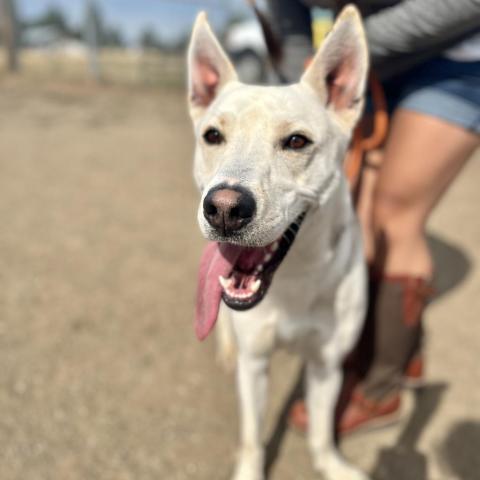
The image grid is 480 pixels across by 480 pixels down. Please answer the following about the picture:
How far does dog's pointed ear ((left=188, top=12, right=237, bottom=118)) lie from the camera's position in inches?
80.2

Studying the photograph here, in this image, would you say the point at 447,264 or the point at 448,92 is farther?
the point at 447,264

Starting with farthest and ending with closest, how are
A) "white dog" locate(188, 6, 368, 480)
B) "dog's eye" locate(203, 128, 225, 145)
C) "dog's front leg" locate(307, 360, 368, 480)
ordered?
"dog's front leg" locate(307, 360, 368, 480) < "dog's eye" locate(203, 128, 225, 145) < "white dog" locate(188, 6, 368, 480)

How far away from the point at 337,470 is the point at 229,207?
1.45 metres

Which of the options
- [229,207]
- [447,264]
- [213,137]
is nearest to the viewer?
[229,207]

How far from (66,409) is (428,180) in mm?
1978

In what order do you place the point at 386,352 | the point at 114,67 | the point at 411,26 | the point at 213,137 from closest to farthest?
1. the point at 213,137
2. the point at 411,26
3. the point at 386,352
4. the point at 114,67

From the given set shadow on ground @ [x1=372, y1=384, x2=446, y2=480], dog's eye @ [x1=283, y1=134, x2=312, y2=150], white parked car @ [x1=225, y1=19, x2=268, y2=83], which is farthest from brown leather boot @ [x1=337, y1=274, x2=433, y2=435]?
white parked car @ [x1=225, y1=19, x2=268, y2=83]

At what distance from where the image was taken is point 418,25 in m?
2.01

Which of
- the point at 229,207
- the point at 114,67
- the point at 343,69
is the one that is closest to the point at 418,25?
the point at 343,69

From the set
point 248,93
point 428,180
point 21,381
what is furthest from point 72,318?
point 428,180

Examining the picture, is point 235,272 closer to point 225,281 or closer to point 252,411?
point 225,281

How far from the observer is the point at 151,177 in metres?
6.17

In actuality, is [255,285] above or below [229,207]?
below

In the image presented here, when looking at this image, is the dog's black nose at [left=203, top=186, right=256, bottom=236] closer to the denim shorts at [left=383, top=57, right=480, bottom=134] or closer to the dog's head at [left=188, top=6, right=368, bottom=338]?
the dog's head at [left=188, top=6, right=368, bottom=338]
